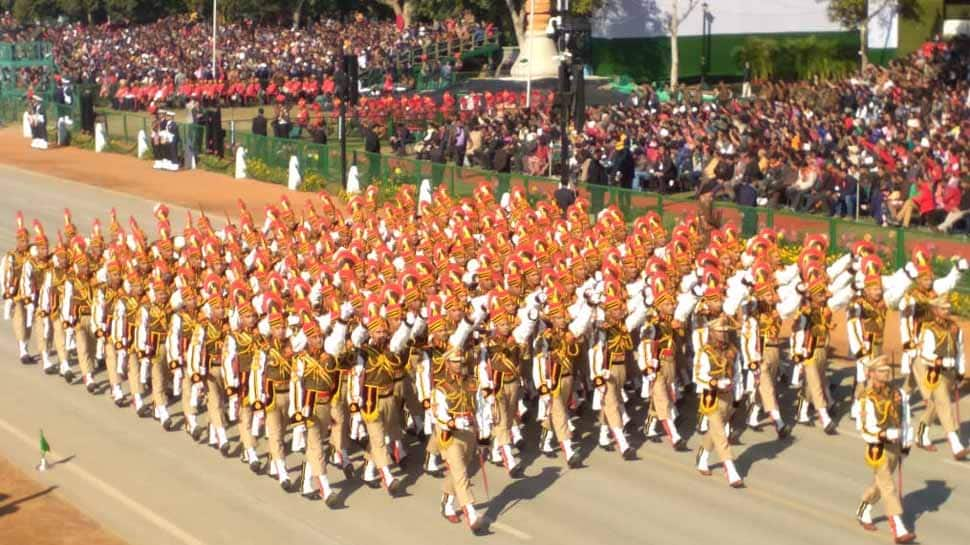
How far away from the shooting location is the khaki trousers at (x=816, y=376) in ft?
66.1

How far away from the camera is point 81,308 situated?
22594 mm

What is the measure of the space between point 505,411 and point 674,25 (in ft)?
140

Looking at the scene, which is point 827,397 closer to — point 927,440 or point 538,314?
point 927,440

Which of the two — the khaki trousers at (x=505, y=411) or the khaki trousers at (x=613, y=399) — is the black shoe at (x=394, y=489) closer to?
the khaki trousers at (x=505, y=411)

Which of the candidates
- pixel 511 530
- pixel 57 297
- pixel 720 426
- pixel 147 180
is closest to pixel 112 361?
pixel 57 297

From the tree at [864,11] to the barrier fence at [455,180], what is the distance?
2174 cm

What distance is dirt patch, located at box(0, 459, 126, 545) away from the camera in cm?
1691

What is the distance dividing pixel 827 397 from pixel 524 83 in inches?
1703

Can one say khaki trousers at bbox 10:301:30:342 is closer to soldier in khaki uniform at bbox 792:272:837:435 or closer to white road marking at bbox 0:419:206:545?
white road marking at bbox 0:419:206:545

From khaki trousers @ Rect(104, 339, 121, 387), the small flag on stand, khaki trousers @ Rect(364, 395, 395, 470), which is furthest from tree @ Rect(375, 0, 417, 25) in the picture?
khaki trousers @ Rect(364, 395, 395, 470)

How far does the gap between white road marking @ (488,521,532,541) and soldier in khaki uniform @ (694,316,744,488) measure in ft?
8.51

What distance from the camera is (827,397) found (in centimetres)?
2073

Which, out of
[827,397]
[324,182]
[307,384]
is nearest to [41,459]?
[307,384]

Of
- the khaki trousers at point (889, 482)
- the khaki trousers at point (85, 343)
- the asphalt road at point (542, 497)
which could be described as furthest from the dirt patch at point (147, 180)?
the khaki trousers at point (889, 482)
